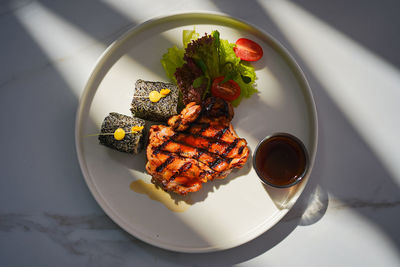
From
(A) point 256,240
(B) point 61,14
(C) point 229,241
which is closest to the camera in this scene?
(C) point 229,241

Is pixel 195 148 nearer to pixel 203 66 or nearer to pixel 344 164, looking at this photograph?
pixel 203 66

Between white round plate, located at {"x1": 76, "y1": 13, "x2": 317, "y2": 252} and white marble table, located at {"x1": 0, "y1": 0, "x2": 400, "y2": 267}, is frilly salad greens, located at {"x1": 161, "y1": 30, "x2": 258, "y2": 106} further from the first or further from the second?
white marble table, located at {"x1": 0, "y1": 0, "x2": 400, "y2": 267}

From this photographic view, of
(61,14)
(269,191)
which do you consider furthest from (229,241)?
(61,14)

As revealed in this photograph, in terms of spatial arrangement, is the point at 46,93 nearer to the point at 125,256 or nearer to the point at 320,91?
the point at 125,256

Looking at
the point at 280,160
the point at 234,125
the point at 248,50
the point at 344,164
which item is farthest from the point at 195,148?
the point at 344,164

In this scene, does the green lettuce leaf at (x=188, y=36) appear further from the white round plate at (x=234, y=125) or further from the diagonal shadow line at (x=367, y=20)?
the diagonal shadow line at (x=367, y=20)

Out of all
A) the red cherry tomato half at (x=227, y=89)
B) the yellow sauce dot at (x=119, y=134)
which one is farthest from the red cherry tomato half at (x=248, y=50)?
the yellow sauce dot at (x=119, y=134)
